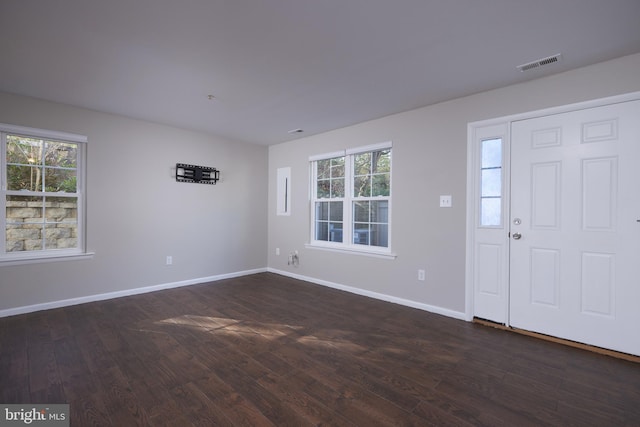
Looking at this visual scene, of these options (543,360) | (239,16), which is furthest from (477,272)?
(239,16)

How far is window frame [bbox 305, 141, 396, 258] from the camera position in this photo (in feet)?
13.3

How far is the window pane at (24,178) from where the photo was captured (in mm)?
3443

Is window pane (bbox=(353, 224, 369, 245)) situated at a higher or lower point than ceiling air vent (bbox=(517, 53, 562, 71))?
lower

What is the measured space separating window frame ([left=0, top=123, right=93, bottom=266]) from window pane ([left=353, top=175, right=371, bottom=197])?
3.62 metres

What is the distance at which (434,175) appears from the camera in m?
3.58

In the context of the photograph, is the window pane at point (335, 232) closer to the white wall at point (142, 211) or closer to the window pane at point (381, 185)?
the window pane at point (381, 185)

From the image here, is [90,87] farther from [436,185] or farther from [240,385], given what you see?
[436,185]

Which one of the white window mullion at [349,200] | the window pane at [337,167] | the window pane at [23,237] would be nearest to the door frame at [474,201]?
the white window mullion at [349,200]

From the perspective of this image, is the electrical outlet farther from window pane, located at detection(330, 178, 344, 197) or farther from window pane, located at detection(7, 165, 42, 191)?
window pane, located at detection(7, 165, 42, 191)

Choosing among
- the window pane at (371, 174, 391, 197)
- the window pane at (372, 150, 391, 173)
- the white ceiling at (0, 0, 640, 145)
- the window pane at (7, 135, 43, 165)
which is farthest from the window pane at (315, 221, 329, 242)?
the window pane at (7, 135, 43, 165)

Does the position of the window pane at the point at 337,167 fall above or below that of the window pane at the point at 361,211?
above

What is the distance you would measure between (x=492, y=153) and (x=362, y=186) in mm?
1760

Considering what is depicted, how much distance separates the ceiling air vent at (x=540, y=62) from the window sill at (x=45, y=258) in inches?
205

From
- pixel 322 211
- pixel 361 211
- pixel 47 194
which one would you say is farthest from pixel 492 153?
pixel 47 194
